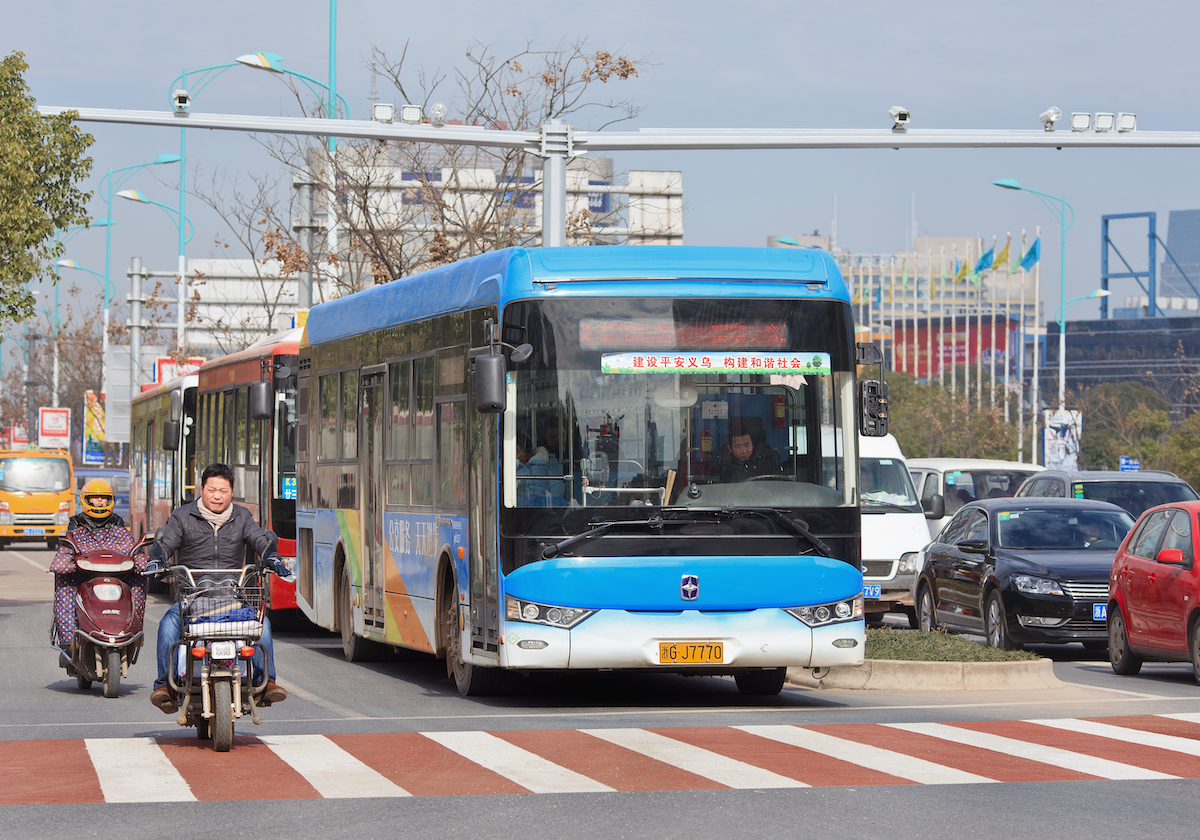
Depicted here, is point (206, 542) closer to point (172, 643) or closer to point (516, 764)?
point (172, 643)

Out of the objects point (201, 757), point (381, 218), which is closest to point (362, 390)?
point (201, 757)

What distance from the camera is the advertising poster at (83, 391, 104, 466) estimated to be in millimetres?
75625

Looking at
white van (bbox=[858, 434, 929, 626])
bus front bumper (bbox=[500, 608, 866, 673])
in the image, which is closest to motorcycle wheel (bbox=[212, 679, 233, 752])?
bus front bumper (bbox=[500, 608, 866, 673])

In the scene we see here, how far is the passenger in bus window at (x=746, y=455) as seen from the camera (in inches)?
475

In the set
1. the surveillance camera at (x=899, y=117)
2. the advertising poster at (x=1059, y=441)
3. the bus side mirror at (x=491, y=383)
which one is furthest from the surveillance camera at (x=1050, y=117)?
the advertising poster at (x=1059, y=441)

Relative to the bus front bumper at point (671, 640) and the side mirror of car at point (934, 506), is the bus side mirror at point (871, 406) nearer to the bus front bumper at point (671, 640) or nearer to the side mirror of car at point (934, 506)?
the bus front bumper at point (671, 640)

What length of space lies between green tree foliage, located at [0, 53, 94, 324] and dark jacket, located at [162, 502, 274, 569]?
13561 mm

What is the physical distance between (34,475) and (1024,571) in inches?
1250

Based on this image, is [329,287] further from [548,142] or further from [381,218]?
[548,142]

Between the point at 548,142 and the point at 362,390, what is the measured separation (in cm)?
668

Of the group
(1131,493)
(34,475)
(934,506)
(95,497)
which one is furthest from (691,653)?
(34,475)

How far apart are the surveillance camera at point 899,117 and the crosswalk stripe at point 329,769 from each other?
1270 centimetres

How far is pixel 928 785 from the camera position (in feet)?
29.4

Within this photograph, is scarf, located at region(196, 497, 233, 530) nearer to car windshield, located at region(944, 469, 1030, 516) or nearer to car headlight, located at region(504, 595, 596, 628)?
car headlight, located at region(504, 595, 596, 628)
